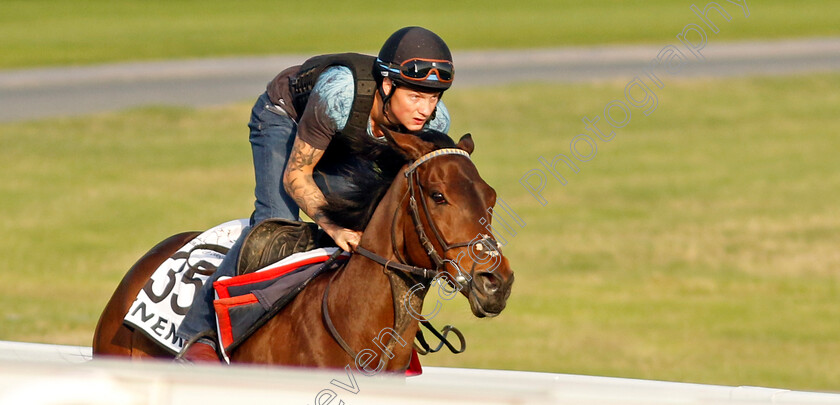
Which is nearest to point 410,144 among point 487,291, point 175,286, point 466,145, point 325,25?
point 466,145

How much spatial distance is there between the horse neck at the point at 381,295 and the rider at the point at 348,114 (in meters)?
0.15

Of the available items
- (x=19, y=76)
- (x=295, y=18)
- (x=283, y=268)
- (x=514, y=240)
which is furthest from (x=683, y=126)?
(x=295, y=18)

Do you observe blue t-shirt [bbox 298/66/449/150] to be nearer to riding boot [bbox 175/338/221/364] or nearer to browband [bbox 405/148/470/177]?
browband [bbox 405/148/470/177]

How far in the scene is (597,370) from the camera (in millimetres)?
9211

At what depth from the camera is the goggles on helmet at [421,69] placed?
487cm

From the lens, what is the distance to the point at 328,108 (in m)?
5.02

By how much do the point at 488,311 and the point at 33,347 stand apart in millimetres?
3850

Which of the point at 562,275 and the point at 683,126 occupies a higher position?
the point at 683,126

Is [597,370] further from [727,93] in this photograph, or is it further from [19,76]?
[19,76]

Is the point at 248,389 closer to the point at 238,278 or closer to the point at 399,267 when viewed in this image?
the point at 399,267

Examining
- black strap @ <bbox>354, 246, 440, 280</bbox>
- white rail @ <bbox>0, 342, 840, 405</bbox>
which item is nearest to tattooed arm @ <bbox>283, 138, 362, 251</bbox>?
black strap @ <bbox>354, 246, 440, 280</bbox>

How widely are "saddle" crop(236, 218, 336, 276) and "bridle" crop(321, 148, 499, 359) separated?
501mm

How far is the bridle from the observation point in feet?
14.3
